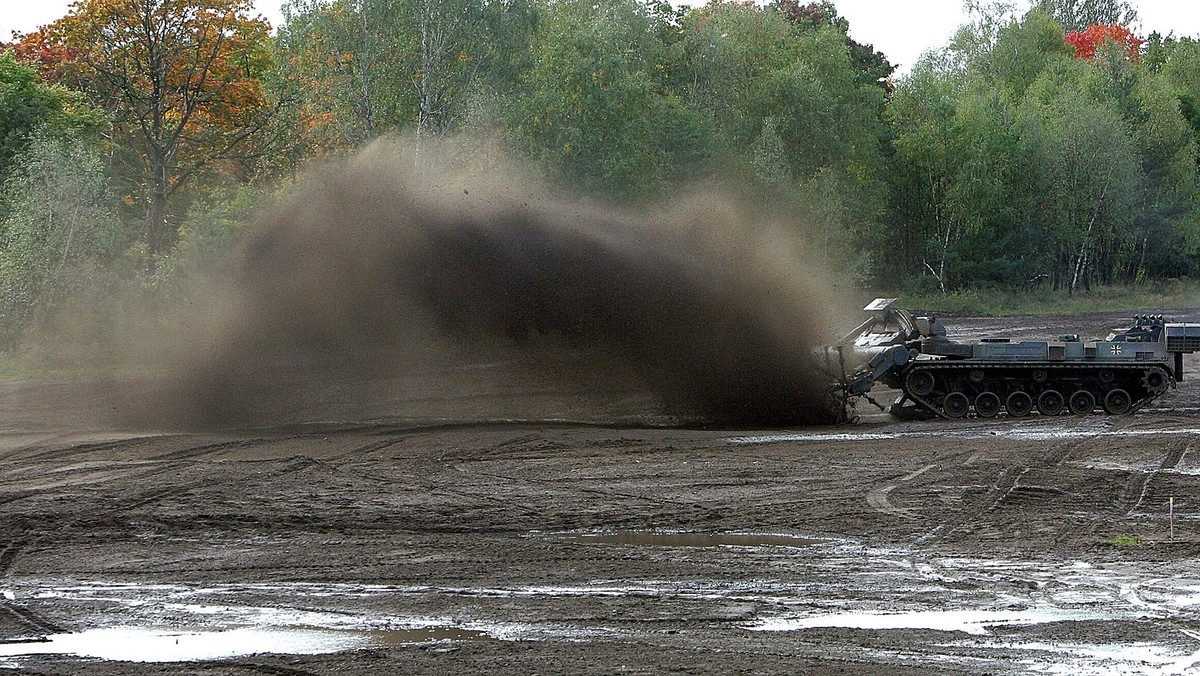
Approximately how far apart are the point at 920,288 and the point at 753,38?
12.6 meters

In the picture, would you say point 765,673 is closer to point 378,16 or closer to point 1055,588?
point 1055,588

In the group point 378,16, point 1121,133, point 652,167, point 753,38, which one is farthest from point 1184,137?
point 378,16

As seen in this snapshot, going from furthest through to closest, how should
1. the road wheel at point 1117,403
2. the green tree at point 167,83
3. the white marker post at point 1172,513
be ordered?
the green tree at point 167,83, the road wheel at point 1117,403, the white marker post at point 1172,513

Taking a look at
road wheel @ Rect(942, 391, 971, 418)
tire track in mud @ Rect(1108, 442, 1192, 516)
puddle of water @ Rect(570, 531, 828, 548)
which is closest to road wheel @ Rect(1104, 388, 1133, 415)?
road wheel @ Rect(942, 391, 971, 418)

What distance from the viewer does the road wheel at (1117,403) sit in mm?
21266

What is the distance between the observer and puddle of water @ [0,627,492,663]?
334 inches

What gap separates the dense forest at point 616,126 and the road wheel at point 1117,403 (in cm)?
1865

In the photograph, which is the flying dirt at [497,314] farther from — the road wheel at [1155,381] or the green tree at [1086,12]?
the green tree at [1086,12]

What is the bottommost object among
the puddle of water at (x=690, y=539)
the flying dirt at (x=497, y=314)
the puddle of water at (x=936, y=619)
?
the puddle of water at (x=936, y=619)

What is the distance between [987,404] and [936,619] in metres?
12.6

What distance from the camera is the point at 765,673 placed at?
7.89 meters

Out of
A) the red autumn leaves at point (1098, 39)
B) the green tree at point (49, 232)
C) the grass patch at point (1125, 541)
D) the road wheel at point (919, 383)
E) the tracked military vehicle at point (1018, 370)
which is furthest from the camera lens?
the red autumn leaves at point (1098, 39)

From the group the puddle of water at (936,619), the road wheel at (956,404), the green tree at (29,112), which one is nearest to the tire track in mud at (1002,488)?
the puddle of water at (936,619)

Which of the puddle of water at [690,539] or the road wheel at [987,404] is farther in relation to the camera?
the road wheel at [987,404]
